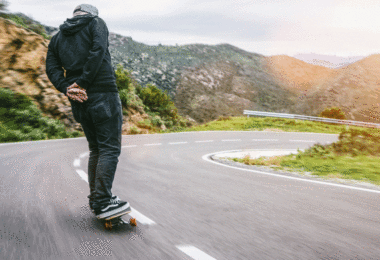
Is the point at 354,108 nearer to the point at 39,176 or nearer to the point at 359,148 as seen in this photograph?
the point at 359,148

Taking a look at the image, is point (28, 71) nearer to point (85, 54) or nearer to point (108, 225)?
point (85, 54)

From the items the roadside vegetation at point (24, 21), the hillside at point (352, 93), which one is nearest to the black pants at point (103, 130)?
the roadside vegetation at point (24, 21)

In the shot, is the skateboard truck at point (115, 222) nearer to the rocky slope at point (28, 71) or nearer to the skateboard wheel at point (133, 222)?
the skateboard wheel at point (133, 222)

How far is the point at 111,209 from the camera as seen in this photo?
10.7 feet

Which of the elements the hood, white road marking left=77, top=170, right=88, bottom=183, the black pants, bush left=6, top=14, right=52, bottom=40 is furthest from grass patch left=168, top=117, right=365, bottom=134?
the hood

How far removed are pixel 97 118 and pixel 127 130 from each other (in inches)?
696

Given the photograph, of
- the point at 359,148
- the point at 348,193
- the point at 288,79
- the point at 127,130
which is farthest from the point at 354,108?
the point at 348,193

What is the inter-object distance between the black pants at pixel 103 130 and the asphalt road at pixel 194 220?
38 centimetres

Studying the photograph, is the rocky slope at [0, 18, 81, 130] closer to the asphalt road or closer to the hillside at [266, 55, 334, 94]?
the asphalt road

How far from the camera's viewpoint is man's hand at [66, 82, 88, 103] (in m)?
3.27

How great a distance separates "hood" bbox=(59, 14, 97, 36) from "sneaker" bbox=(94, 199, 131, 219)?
5.32 feet

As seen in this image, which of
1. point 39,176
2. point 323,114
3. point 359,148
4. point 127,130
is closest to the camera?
point 39,176

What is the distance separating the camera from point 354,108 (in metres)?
55.9

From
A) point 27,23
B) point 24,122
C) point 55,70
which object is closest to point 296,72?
point 27,23
